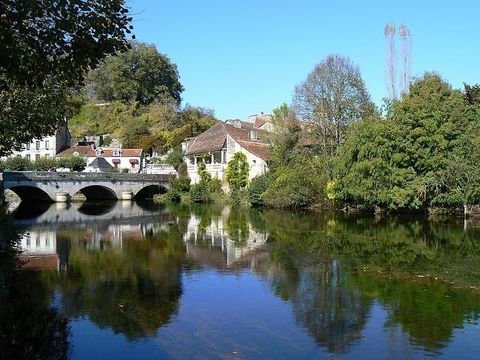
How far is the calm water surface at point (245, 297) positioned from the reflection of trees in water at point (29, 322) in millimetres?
48

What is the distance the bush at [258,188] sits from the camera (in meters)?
55.3

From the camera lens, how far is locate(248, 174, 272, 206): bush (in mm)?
55259

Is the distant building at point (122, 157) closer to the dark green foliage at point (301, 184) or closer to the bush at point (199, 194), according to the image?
the bush at point (199, 194)

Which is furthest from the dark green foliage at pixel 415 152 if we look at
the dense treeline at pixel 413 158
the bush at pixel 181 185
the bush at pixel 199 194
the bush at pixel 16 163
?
the bush at pixel 16 163

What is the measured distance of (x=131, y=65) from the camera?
3986 inches

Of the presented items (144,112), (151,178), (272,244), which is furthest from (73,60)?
(144,112)

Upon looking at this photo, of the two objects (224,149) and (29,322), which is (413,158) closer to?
(224,149)

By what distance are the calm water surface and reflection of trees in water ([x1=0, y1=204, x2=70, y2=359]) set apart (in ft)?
0.16

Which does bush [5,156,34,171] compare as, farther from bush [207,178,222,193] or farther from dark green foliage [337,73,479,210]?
dark green foliage [337,73,479,210]

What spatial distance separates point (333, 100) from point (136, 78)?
59.7m

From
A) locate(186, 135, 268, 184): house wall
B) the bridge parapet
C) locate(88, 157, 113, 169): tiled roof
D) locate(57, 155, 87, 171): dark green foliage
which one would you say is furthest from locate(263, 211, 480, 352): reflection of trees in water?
locate(57, 155, 87, 171): dark green foliage

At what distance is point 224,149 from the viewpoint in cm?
6531

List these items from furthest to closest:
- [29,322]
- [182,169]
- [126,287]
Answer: [182,169], [126,287], [29,322]

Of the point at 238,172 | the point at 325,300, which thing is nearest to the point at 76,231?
the point at 325,300
